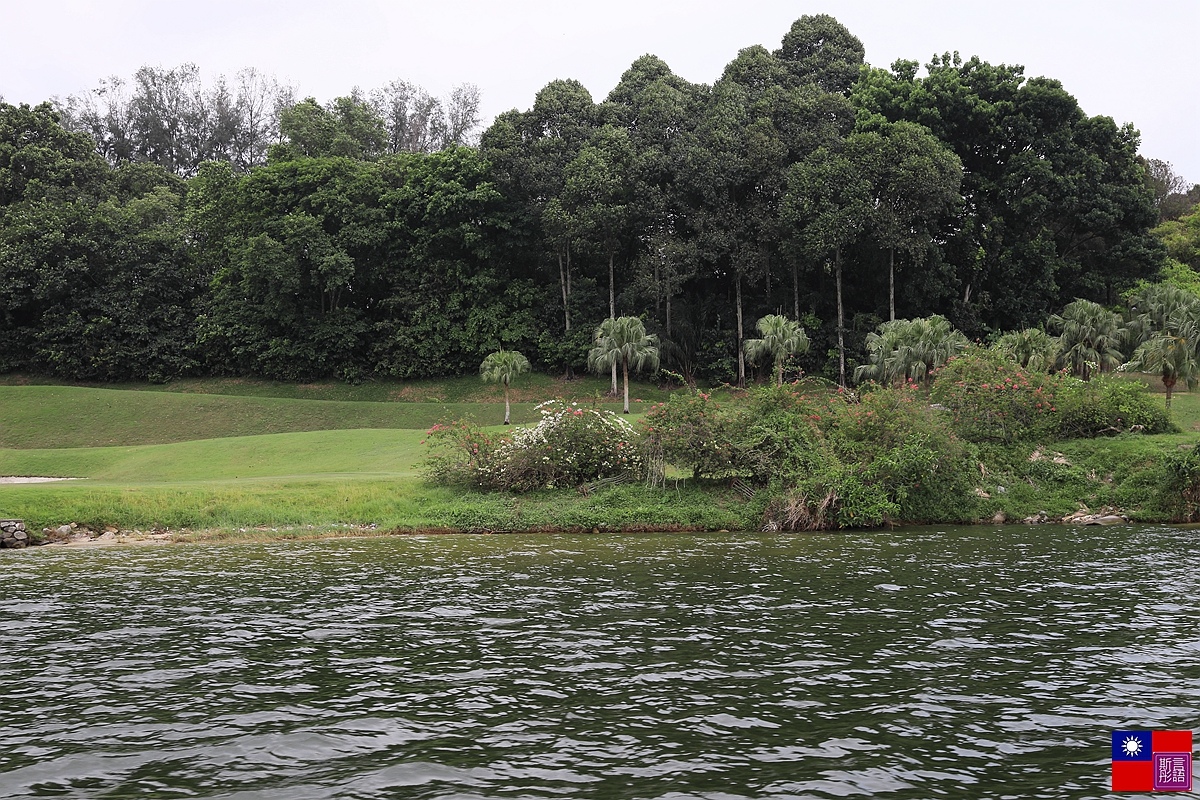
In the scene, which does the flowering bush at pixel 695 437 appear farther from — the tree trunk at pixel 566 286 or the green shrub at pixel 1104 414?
the tree trunk at pixel 566 286

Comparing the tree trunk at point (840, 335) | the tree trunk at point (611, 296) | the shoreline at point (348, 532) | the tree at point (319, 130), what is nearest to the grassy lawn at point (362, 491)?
the shoreline at point (348, 532)

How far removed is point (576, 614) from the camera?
14.3 metres

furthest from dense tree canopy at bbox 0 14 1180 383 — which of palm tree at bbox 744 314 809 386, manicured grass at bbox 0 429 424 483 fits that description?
manicured grass at bbox 0 429 424 483

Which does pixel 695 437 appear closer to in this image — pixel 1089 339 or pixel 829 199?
pixel 829 199

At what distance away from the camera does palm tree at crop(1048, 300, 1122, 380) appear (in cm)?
5041

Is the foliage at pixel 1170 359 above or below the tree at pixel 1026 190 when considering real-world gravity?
below

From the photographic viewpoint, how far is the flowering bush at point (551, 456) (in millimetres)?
27562

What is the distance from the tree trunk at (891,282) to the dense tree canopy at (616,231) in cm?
59

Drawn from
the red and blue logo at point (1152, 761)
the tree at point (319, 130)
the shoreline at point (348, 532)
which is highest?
the tree at point (319, 130)

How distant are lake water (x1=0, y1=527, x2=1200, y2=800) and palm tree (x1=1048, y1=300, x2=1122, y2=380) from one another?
113 feet

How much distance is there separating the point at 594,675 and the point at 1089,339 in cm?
4887

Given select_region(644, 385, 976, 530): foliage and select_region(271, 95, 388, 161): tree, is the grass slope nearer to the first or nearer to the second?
select_region(271, 95, 388, 161): tree

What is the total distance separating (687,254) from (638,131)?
9.34 meters

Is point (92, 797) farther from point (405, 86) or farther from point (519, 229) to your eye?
point (405, 86)
